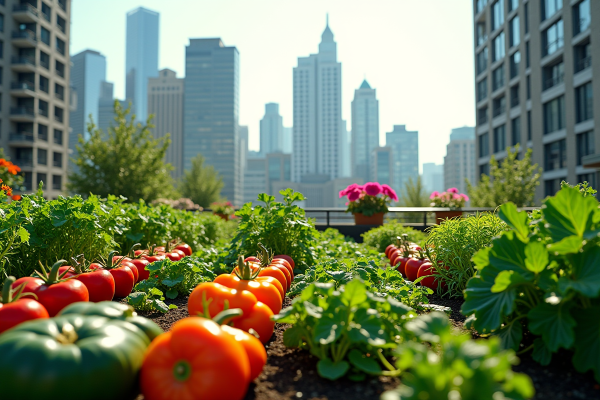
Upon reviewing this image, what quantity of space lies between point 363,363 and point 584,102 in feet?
97.2

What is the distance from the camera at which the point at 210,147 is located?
196875mm

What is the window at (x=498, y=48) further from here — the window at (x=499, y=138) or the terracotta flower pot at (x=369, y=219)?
the terracotta flower pot at (x=369, y=219)

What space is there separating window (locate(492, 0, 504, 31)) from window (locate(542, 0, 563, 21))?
798 centimetres

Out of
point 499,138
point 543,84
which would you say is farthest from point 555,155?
point 499,138

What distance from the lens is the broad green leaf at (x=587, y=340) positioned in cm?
189

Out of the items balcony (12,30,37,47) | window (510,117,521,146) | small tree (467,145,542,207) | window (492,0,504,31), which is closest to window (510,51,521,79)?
window (510,117,521,146)

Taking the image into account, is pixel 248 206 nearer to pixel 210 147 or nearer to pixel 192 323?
pixel 192 323

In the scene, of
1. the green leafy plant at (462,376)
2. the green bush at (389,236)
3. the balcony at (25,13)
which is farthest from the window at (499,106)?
the balcony at (25,13)

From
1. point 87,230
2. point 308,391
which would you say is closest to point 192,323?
point 308,391

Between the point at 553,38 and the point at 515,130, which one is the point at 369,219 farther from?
the point at 515,130

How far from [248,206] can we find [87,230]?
5.81ft

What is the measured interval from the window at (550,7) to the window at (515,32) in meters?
3.77

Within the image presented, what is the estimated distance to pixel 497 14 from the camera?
37.3 metres

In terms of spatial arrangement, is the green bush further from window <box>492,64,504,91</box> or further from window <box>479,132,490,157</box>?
window <box>479,132,490,157</box>
